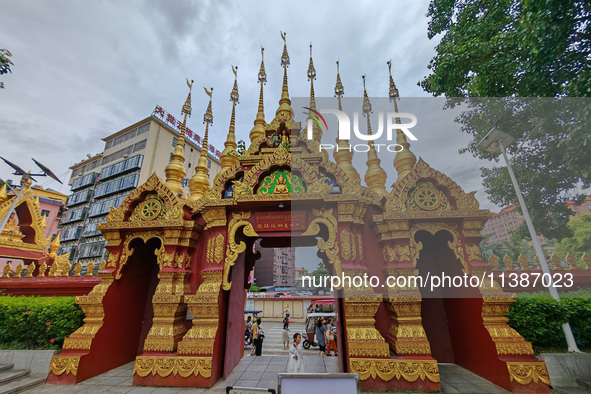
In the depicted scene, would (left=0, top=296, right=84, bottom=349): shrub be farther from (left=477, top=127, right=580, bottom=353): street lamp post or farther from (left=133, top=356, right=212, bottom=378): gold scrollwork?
(left=477, top=127, right=580, bottom=353): street lamp post

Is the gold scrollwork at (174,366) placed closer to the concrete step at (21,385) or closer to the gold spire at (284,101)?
the concrete step at (21,385)

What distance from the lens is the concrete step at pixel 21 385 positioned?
6113 millimetres

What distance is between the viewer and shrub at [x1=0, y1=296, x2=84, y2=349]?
24.4 ft

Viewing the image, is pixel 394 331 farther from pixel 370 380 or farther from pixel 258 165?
pixel 258 165

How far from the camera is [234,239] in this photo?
755 cm

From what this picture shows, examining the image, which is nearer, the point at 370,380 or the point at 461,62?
the point at 370,380

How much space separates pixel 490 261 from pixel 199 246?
912 centimetres

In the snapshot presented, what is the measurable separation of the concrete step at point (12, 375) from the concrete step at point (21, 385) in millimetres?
100

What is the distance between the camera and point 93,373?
280 inches

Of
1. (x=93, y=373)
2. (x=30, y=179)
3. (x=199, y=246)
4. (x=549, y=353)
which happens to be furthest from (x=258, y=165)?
(x=30, y=179)

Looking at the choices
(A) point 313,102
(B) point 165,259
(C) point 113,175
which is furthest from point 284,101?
(C) point 113,175

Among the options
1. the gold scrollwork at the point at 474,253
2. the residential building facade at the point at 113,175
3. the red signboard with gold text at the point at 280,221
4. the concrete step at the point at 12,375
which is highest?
the residential building facade at the point at 113,175

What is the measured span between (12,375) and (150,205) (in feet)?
17.6

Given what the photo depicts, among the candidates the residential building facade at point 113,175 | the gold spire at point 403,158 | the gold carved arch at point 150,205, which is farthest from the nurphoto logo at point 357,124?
the residential building facade at point 113,175
